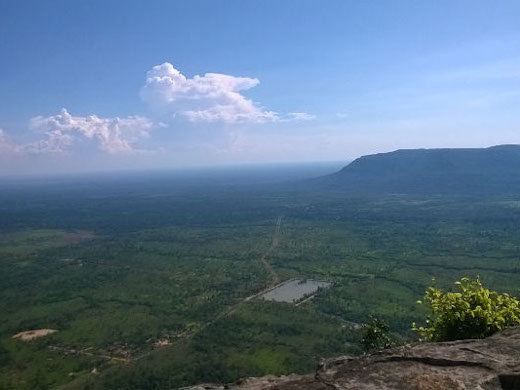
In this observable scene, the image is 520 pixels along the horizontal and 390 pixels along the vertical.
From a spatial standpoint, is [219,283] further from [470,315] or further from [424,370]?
[424,370]

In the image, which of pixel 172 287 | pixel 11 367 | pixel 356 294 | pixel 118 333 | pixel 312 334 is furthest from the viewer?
pixel 172 287

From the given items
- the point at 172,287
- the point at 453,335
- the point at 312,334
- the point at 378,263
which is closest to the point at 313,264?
the point at 378,263

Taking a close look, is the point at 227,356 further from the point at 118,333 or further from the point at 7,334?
the point at 7,334

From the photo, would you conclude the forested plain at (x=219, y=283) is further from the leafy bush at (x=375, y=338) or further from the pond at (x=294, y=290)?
the leafy bush at (x=375, y=338)

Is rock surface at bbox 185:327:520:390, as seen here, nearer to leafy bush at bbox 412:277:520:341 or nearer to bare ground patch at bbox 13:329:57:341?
leafy bush at bbox 412:277:520:341

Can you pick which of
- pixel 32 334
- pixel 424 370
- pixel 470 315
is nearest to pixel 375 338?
pixel 470 315

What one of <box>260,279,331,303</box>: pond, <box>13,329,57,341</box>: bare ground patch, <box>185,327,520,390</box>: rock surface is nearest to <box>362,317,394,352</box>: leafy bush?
<box>185,327,520,390</box>: rock surface
